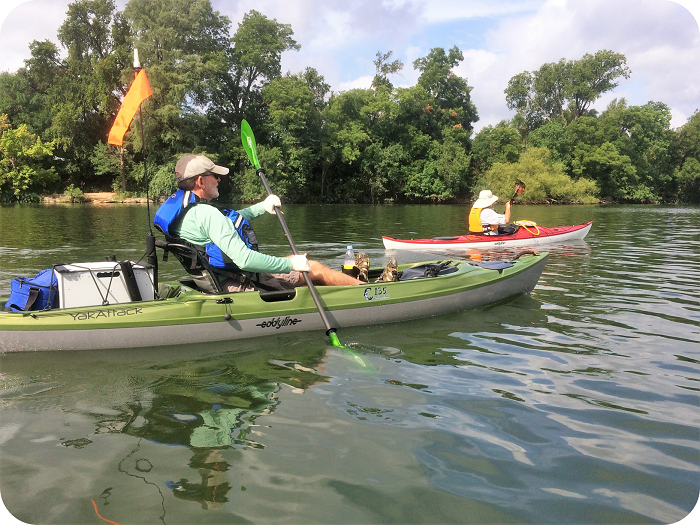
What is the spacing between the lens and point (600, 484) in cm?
275

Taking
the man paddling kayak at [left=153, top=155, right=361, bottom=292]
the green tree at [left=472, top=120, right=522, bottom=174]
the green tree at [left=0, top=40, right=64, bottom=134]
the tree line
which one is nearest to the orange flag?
the man paddling kayak at [left=153, top=155, right=361, bottom=292]

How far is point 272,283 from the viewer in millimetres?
5273

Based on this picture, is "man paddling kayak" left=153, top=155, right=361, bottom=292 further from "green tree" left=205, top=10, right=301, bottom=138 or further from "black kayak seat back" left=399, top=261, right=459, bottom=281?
"green tree" left=205, top=10, right=301, bottom=138

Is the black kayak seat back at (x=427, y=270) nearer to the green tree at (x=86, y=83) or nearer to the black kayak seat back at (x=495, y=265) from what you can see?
the black kayak seat back at (x=495, y=265)

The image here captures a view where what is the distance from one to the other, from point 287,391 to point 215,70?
35.5 meters

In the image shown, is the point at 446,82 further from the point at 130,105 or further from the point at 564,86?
the point at 130,105

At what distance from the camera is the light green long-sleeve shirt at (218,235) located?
4539 millimetres

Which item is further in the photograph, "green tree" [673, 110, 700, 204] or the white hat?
"green tree" [673, 110, 700, 204]

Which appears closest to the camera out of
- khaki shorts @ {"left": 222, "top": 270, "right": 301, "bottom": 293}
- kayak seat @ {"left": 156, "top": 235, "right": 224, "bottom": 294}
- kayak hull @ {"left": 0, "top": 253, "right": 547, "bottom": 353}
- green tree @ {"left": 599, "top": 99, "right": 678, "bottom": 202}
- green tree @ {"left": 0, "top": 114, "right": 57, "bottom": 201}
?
kayak hull @ {"left": 0, "top": 253, "right": 547, "bottom": 353}

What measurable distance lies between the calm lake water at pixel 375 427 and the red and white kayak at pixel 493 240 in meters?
5.78

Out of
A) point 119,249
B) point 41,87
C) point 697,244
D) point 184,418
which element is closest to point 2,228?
point 119,249

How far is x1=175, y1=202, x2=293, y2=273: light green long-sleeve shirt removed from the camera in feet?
14.9

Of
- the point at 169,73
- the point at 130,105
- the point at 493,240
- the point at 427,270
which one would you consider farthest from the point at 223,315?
the point at 169,73

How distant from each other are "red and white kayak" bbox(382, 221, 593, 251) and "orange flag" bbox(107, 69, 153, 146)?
285 inches
